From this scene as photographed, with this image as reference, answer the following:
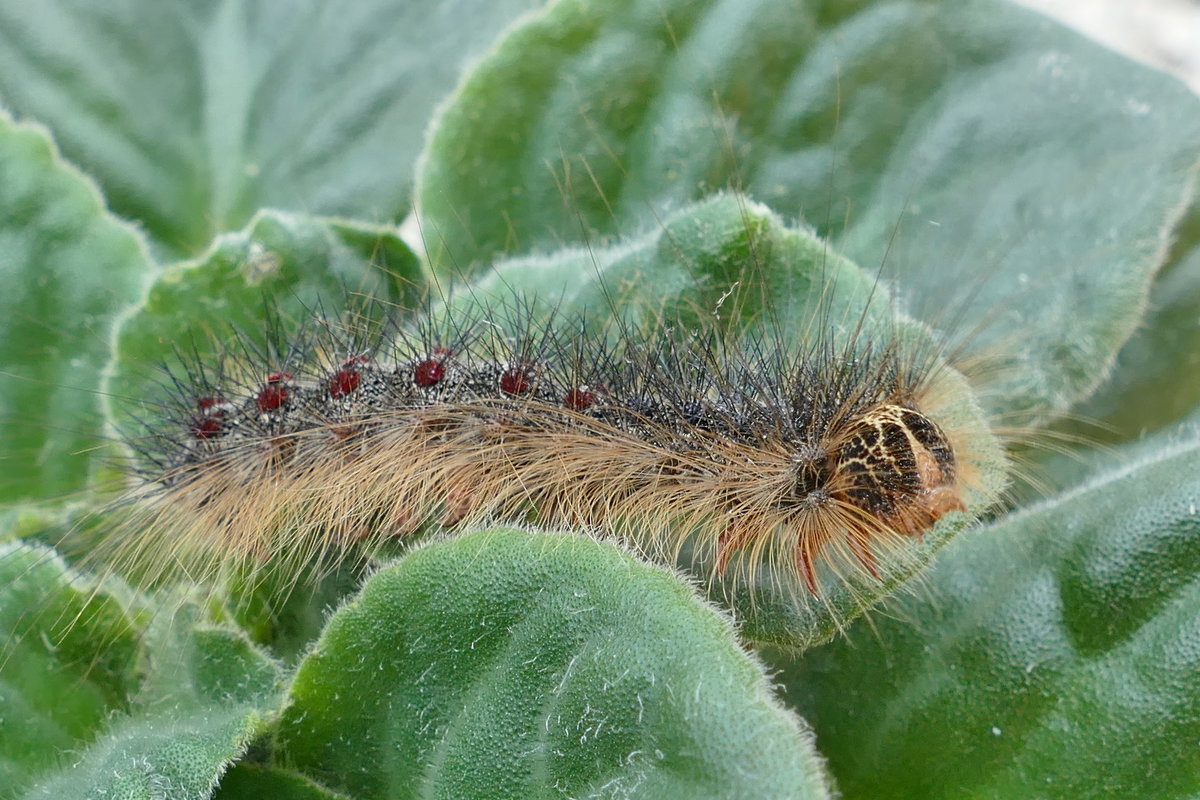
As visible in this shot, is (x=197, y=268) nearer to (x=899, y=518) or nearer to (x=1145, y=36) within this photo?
(x=899, y=518)

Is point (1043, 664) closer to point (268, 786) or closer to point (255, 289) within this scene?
point (268, 786)

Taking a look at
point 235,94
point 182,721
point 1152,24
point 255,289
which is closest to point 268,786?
point 182,721

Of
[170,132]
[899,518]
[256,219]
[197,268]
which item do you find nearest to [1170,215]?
[899,518]

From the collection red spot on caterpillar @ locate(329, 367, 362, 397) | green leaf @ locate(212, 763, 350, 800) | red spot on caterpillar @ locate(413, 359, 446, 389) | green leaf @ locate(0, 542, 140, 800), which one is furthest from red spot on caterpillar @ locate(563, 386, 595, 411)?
green leaf @ locate(0, 542, 140, 800)

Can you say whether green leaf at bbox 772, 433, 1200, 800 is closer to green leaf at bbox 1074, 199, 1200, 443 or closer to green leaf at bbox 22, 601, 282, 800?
green leaf at bbox 1074, 199, 1200, 443

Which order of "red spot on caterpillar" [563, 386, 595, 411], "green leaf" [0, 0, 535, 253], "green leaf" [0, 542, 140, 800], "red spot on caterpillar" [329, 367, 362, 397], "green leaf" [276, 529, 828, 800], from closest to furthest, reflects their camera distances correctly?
"green leaf" [276, 529, 828, 800] → "green leaf" [0, 542, 140, 800] → "red spot on caterpillar" [563, 386, 595, 411] → "red spot on caterpillar" [329, 367, 362, 397] → "green leaf" [0, 0, 535, 253]

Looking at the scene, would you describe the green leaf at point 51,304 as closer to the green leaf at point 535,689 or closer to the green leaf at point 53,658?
the green leaf at point 53,658

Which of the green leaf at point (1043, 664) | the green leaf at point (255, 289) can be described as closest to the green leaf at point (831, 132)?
the green leaf at point (255, 289)
